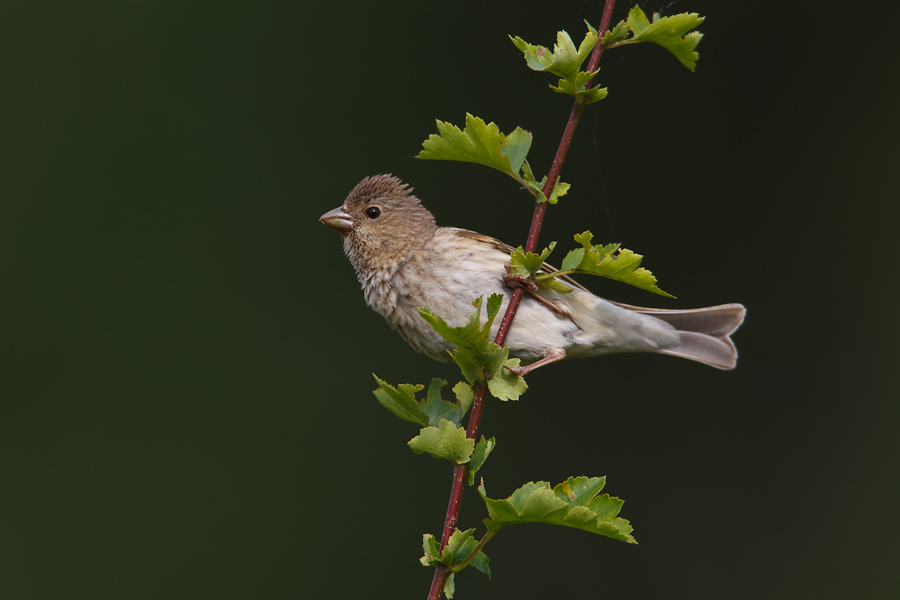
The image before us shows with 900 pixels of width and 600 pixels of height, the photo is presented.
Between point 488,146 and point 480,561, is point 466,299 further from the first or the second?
point 480,561

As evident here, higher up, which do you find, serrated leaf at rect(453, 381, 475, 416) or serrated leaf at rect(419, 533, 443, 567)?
serrated leaf at rect(453, 381, 475, 416)

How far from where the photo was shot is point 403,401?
4.94 ft

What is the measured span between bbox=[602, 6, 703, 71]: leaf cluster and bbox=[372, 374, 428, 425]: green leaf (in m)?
0.67

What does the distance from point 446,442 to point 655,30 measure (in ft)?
2.49

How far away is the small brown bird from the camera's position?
7.43 ft

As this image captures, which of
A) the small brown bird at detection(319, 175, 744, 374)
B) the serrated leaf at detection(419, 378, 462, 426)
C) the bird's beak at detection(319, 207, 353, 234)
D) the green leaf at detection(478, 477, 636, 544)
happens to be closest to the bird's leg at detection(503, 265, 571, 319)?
the small brown bird at detection(319, 175, 744, 374)

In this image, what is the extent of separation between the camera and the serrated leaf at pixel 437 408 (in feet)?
4.96

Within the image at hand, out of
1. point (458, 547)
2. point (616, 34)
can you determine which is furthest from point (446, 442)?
point (616, 34)

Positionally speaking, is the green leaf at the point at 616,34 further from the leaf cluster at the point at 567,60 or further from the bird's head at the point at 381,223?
the bird's head at the point at 381,223

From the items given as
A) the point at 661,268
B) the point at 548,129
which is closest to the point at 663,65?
the point at 548,129

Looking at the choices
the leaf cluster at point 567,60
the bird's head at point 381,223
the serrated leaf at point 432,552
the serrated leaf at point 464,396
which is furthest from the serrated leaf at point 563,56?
the bird's head at point 381,223

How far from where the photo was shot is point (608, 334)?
98.3 inches

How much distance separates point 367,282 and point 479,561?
1147 millimetres

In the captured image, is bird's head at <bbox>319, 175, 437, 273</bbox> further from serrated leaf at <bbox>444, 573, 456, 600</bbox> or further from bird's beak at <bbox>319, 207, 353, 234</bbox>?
serrated leaf at <bbox>444, 573, 456, 600</bbox>
